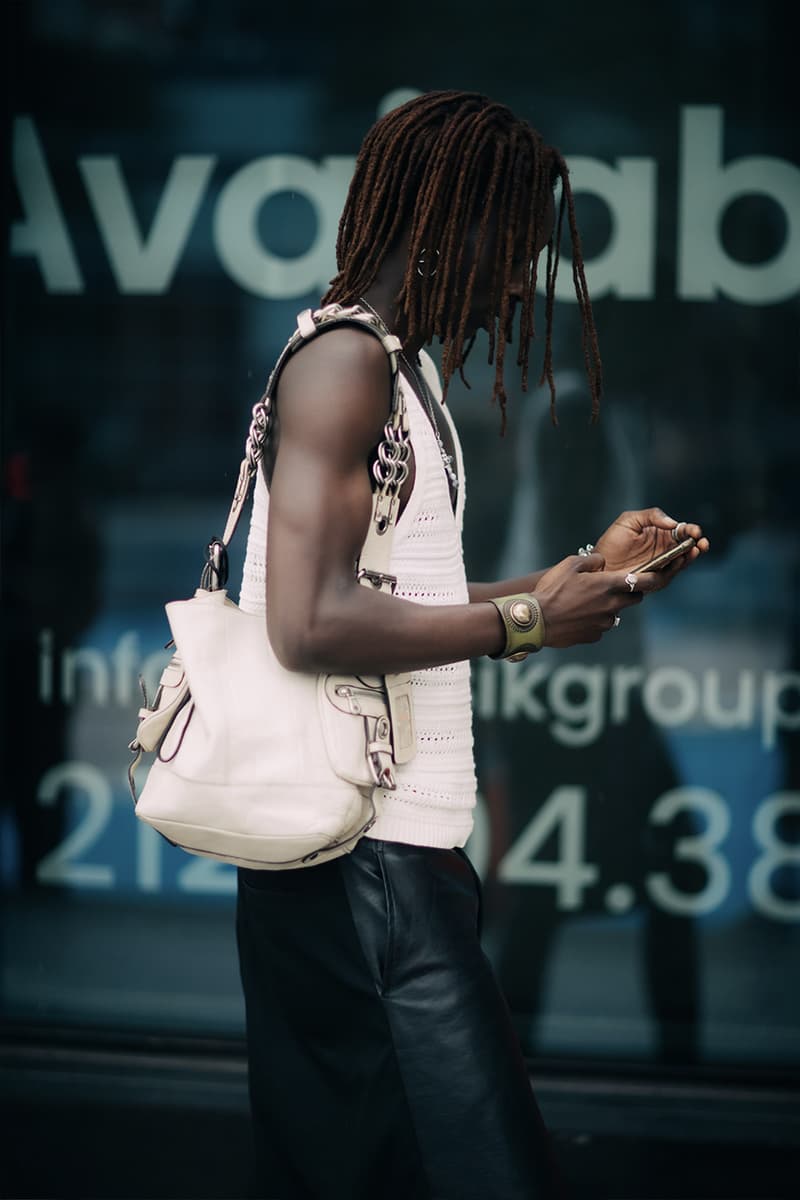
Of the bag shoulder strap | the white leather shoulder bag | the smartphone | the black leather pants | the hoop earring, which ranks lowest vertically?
the black leather pants

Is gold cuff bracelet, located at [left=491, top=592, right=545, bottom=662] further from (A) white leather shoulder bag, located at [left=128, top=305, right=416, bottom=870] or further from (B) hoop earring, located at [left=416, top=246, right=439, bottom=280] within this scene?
(B) hoop earring, located at [left=416, top=246, right=439, bottom=280]

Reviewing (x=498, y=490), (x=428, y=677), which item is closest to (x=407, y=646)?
(x=428, y=677)

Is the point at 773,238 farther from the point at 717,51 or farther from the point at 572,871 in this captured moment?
the point at 572,871

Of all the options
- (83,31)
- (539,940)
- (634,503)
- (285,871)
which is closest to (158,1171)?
(539,940)

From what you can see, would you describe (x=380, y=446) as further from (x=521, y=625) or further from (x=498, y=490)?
(x=498, y=490)

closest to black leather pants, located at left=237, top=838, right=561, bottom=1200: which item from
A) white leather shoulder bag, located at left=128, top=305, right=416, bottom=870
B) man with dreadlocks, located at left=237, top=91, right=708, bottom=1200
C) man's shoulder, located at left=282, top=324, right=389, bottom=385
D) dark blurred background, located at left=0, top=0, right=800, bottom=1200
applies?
man with dreadlocks, located at left=237, top=91, right=708, bottom=1200

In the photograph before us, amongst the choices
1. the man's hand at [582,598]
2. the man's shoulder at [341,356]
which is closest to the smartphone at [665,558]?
the man's hand at [582,598]

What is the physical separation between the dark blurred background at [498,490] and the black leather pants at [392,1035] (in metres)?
1.76

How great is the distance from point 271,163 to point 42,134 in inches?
25.6

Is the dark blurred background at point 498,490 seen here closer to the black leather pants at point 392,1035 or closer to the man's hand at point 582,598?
the black leather pants at point 392,1035

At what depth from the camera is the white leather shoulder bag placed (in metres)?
1.58

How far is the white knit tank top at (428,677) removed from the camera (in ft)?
5.56

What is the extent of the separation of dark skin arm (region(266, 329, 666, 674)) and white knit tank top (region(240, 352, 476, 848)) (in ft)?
0.32

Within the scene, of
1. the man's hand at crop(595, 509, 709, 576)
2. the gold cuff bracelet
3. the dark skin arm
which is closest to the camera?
the dark skin arm
